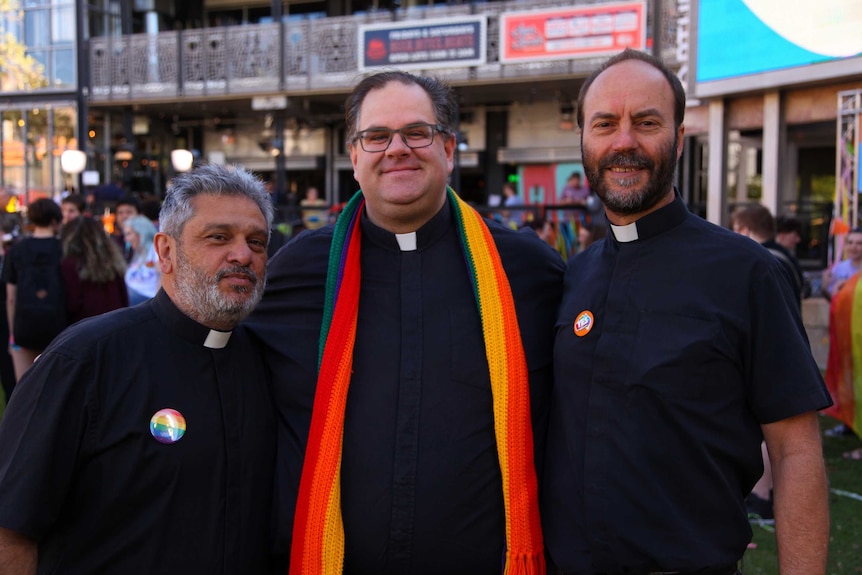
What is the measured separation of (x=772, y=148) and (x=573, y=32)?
15.2ft

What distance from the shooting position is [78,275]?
19.5 ft

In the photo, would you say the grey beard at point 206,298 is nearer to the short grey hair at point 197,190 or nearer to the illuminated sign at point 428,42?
the short grey hair at point 197,190

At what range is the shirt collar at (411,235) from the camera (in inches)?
109

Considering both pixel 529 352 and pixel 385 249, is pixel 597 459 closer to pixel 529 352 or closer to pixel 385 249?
pixel 529 352

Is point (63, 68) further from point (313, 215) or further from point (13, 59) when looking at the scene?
point (313, 215)

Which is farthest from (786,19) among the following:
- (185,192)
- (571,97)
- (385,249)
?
(185,192)

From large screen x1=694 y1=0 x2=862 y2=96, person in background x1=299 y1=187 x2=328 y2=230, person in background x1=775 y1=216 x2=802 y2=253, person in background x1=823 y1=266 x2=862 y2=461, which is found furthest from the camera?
person in background x1=299 y1=187 x2=328 y2=230

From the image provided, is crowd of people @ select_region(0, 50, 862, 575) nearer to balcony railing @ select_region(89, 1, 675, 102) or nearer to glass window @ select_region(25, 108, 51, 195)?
balcony railing @ select_region(89, 1, 675, 102)

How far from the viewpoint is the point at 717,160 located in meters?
11.9

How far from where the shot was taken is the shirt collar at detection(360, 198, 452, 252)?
2758 mm

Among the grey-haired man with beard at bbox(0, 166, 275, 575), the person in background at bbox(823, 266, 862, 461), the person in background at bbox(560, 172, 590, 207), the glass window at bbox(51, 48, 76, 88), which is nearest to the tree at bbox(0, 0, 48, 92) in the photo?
the glass window at bbox(51, 48, 76, 88)

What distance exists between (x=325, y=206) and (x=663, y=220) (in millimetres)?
12296

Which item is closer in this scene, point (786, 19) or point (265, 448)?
point (265, 448)

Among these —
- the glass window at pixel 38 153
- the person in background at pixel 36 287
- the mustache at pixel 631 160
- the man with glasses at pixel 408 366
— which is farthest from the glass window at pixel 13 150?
the mustache at pixel 631 160
